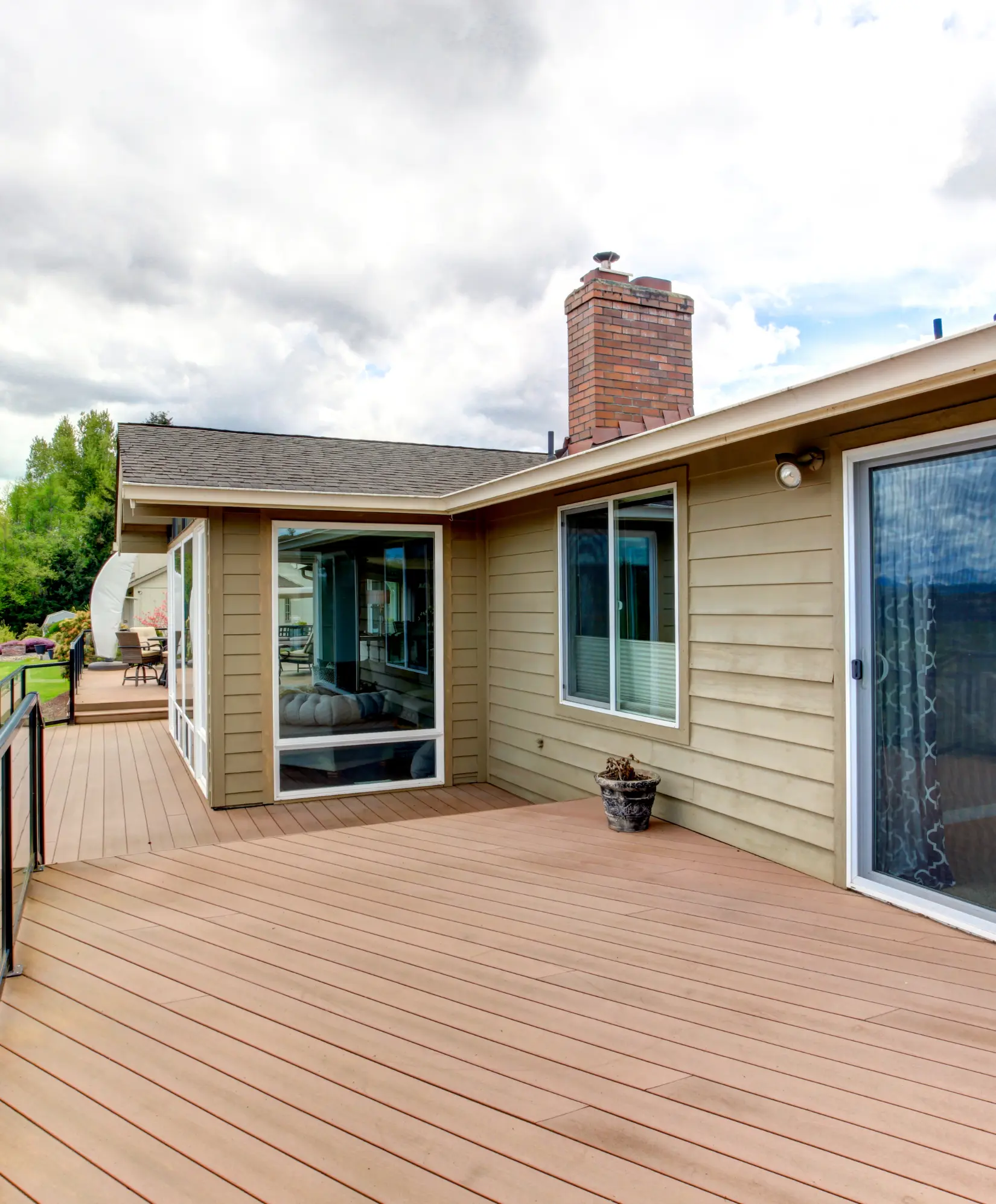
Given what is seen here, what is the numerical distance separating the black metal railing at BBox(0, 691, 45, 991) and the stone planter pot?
2.77m

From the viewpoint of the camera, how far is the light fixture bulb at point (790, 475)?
11.5ft

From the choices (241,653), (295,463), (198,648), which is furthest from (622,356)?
(198,648)

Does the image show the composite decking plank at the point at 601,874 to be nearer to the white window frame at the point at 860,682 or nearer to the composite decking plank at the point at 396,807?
the white window frame at the point at 860,682

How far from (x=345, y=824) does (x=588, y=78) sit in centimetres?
770

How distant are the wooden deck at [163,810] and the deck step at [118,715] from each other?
2383 millimetres

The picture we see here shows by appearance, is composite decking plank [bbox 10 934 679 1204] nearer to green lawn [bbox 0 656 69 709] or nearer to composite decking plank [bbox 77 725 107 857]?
composite decking plank [bbox 77 725 107 857]

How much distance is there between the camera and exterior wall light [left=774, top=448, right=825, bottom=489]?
350cm

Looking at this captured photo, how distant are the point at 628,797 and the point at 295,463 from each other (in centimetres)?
403

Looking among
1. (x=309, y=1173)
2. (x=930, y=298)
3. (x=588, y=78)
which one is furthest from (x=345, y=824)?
(x=930, y=298)

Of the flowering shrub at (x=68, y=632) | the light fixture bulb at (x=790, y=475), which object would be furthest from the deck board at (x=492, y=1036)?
the flowering shrub at (x=68, y=632)

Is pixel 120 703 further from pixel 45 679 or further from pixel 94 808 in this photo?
pixel 45 679

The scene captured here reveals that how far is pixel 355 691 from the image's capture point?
6.09 meters

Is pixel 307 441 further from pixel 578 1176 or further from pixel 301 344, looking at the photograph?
pixel 301 344

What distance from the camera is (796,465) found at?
3.57 meters
